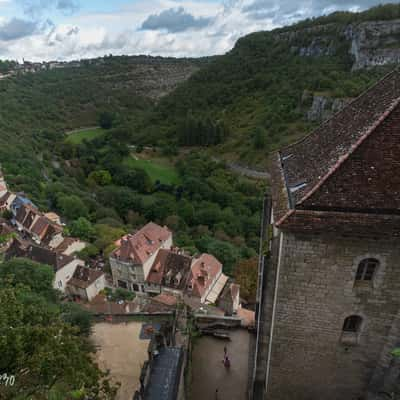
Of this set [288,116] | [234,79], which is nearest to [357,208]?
[288,116]

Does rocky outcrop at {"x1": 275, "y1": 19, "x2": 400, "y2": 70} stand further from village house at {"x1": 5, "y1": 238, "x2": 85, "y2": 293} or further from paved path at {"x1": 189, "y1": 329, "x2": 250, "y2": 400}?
paved path at {"x1": 189, "y1": 329, "x2": 250, "y2": 400}

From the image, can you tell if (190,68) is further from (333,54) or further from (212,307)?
(212,307)

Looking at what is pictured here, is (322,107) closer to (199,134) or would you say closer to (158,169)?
(199,134)

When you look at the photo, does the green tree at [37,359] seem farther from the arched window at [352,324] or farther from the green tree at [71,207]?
the green tree at [71,207]

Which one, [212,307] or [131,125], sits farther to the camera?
[131,125]

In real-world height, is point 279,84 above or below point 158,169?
above

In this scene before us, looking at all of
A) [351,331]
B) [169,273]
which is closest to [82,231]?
[169,273]
